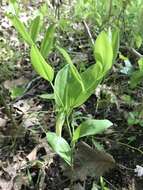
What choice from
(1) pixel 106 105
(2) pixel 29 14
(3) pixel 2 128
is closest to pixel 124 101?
(1) pixel 106 105

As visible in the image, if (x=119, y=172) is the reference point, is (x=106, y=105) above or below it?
above

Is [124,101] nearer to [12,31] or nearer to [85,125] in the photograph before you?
[85,125]

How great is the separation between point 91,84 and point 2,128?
0.52 metres

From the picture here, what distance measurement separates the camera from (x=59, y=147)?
50.1 inches

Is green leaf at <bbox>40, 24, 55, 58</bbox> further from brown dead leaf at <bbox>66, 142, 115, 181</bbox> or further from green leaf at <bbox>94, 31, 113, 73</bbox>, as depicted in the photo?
brown dead leaf at <bbox>66, 142, 115, 181</bbox>

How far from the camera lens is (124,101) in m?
1.70

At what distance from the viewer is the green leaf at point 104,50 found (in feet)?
3.80

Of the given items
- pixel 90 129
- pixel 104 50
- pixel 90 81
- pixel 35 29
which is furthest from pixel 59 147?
pixel 35 29

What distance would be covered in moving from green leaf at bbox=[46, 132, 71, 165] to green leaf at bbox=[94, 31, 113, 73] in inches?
10.2

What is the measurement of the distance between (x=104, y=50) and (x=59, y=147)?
0.33 m

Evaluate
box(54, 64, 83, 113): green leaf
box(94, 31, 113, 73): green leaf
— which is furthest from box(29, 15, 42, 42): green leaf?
box(94, 31, 113, 73): green leaf

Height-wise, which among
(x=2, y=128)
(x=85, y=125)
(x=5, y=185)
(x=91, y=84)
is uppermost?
(x=91, y=84)

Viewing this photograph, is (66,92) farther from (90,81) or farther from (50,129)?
(50,129)

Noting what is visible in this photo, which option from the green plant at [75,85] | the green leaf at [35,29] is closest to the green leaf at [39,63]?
the green plant at [75,85]
